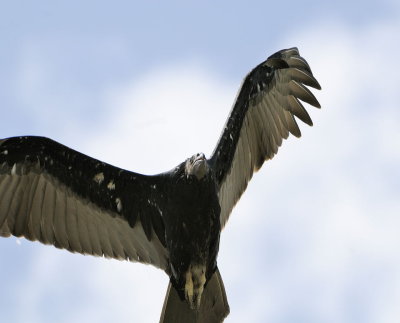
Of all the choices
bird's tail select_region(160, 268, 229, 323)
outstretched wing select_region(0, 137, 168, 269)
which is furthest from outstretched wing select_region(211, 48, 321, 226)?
bird's tail select_region(160, 268, 229, 323)

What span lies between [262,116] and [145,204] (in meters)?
1.99

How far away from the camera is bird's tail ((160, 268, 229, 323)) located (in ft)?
32.2

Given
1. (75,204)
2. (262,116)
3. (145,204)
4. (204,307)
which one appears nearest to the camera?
(204,307)

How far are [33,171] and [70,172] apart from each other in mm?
424

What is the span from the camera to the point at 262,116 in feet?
37.4

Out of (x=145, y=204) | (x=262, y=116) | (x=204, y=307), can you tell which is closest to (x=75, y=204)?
(x=145, y=204)

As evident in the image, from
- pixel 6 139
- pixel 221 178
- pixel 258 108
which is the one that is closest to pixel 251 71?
pixel 258 108

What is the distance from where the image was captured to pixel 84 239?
10.7 meters

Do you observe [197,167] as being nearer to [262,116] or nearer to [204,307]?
[204,307]

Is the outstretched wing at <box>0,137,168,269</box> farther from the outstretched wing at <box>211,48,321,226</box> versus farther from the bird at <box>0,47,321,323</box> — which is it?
the outstretched wing at <box>211,48,321,226</box>

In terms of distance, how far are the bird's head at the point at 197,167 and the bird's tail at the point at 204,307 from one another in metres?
1.13

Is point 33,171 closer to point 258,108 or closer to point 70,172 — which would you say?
point 70,172

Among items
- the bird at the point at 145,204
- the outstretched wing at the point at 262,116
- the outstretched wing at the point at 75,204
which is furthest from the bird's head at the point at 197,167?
the outstretched wing at the point at 262,116

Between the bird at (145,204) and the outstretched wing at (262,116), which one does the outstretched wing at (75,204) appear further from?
the outstretched wing at (262,116)
